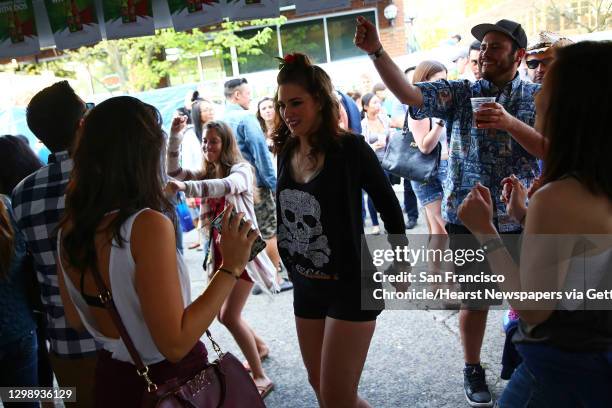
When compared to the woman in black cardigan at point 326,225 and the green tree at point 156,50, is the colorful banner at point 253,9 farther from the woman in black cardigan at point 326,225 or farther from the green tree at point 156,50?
the green tree at point 156,50

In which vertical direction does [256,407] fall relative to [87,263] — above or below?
below

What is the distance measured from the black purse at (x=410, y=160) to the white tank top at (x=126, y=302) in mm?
3393

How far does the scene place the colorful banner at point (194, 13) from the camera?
13.3ft

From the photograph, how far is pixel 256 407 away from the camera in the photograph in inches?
70.1

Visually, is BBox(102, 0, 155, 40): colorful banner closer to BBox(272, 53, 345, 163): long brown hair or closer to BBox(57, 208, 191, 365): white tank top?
BBox(272, 53, 345, 163): long brown hair

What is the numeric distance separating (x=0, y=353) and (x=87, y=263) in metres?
1.21

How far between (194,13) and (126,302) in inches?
123

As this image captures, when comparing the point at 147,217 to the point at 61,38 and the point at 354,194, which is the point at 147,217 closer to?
the point at 354,194

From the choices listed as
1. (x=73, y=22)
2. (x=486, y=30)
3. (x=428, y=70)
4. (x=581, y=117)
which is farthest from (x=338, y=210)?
(x=73, y=22)

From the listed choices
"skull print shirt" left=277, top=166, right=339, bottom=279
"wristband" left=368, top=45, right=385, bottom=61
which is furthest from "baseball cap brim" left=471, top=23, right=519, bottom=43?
"skull print shirt" left=277, top=166, right=339, bottom=279

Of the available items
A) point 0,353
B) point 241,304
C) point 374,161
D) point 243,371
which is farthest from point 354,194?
point 0,353

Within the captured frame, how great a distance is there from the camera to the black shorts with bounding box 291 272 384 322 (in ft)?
7.73

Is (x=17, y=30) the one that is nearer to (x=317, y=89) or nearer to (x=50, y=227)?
(x=50, y=227)

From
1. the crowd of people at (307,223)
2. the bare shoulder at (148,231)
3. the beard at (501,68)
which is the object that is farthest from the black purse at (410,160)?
the bare shoulder at (148,231)
